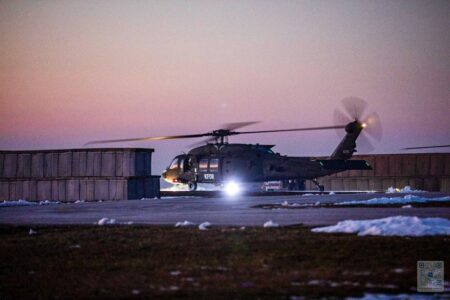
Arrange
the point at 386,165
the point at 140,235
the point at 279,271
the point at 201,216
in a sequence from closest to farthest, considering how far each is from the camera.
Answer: the point at 279,271, the point at 140,235, the point at 201,216, the point at 386,165

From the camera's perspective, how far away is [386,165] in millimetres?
63750

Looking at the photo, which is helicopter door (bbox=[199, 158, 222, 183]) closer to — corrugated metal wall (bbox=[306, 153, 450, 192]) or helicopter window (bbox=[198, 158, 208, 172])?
helicopter window (bbox=[198, 158, 208, 172])

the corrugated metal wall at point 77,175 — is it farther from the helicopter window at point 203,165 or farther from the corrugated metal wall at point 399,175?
the corrugated metal wall at point 399,175

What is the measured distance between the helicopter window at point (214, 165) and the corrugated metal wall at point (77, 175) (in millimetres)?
4269

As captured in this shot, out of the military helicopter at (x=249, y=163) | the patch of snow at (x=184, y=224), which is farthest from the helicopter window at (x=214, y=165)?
the patch of snow at (x=184, y=224)

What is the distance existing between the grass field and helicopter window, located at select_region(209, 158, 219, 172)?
31226 mm

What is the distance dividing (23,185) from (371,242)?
119 feet

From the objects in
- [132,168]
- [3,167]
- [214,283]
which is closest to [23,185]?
[3,167]

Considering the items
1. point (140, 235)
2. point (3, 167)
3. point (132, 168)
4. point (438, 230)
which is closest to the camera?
point (438, 230)

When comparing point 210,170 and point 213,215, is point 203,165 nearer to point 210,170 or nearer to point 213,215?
point 210,170

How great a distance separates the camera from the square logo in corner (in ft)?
36.1

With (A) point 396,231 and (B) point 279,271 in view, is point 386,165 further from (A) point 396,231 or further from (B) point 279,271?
(B) point 279,271

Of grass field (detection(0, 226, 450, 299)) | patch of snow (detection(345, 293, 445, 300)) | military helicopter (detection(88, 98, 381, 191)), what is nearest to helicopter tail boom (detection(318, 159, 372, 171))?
military helicopter (detection(88, 98, 381, 191))

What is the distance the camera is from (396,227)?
1720cm
